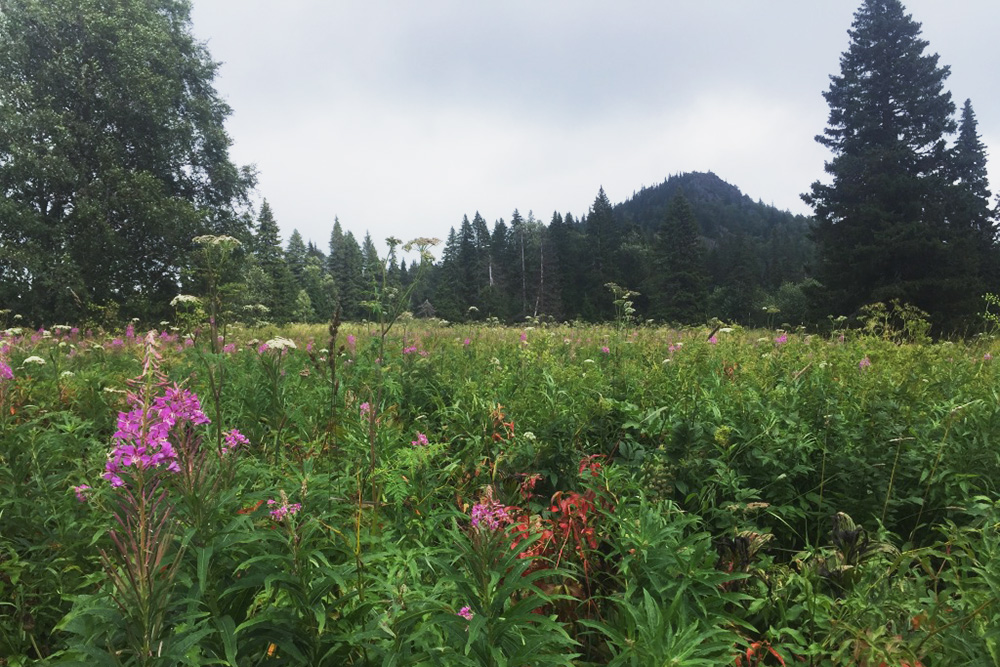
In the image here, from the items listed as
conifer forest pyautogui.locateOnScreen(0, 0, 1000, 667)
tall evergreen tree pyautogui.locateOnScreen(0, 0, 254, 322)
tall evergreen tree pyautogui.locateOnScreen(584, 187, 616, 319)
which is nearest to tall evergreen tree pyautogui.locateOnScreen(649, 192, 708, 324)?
tall evergreen tree pyautogui.locateOnScreen(584, 187, 616, 319)

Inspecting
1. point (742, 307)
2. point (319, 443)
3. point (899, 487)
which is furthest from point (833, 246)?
point (742, 307)

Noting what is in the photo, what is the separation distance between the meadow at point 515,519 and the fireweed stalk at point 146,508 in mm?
10

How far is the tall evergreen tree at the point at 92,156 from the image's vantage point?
1408cm

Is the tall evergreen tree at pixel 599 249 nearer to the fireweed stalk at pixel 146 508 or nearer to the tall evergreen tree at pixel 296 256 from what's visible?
the tall evergreen tree at pixel 296 256

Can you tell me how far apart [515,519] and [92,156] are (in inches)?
831

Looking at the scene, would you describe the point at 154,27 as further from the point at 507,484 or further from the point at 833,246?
the point at 833,246

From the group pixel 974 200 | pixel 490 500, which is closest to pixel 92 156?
pixel 490 500

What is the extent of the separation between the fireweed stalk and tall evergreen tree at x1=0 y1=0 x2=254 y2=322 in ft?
54.7

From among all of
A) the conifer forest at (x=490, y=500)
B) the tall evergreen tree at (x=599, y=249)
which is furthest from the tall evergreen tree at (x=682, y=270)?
the conifer forest at (x=490, y=500)

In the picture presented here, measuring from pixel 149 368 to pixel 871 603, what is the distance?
7.68 feet

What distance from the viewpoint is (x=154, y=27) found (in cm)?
1619

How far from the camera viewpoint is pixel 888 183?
19.0m

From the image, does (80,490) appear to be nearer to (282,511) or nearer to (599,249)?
(282,511)

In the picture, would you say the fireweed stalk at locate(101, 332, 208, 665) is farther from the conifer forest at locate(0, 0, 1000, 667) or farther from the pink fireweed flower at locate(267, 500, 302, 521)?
the pink fireweed flower at locate(267, 500, 302, 521)
